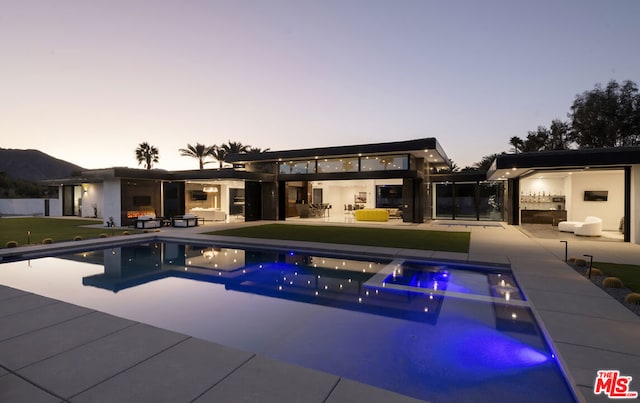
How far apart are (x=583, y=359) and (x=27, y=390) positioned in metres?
5.62

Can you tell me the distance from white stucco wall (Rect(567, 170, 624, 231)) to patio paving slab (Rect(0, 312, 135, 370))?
22.8m

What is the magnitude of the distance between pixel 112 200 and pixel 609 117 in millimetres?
54501

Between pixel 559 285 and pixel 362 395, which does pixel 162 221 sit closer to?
pixel 362 395

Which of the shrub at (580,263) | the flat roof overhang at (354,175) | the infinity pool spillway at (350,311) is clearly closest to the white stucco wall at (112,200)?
the infinity pool spillway at (350,311)

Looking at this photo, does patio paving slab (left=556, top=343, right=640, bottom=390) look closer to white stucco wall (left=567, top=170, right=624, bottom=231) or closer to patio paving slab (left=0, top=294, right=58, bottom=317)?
patio paving slab (left=0, top=294, right=58, bottom=317)

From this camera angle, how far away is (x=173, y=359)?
3420mm

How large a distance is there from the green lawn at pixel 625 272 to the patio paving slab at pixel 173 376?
765 centimetres

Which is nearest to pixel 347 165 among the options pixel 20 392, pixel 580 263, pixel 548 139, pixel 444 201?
pixel 444 201

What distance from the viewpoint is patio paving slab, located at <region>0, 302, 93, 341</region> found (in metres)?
4.21

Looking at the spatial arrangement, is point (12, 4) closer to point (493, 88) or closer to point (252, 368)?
point (252, 368)

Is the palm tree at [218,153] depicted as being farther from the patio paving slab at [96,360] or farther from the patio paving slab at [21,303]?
the patio paving slab at [96,360]

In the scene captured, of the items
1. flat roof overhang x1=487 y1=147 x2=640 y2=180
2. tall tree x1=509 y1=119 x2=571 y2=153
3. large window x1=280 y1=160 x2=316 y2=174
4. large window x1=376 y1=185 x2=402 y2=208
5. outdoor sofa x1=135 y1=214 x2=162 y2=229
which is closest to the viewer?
flat roof overhang x1=487 y1=147 x2=640 y2=180

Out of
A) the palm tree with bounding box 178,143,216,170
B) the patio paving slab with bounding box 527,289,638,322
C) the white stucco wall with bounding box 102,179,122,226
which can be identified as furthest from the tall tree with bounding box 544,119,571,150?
the white stucco wall with bounding box 102,179,122,226

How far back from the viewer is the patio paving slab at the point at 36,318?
421cm
